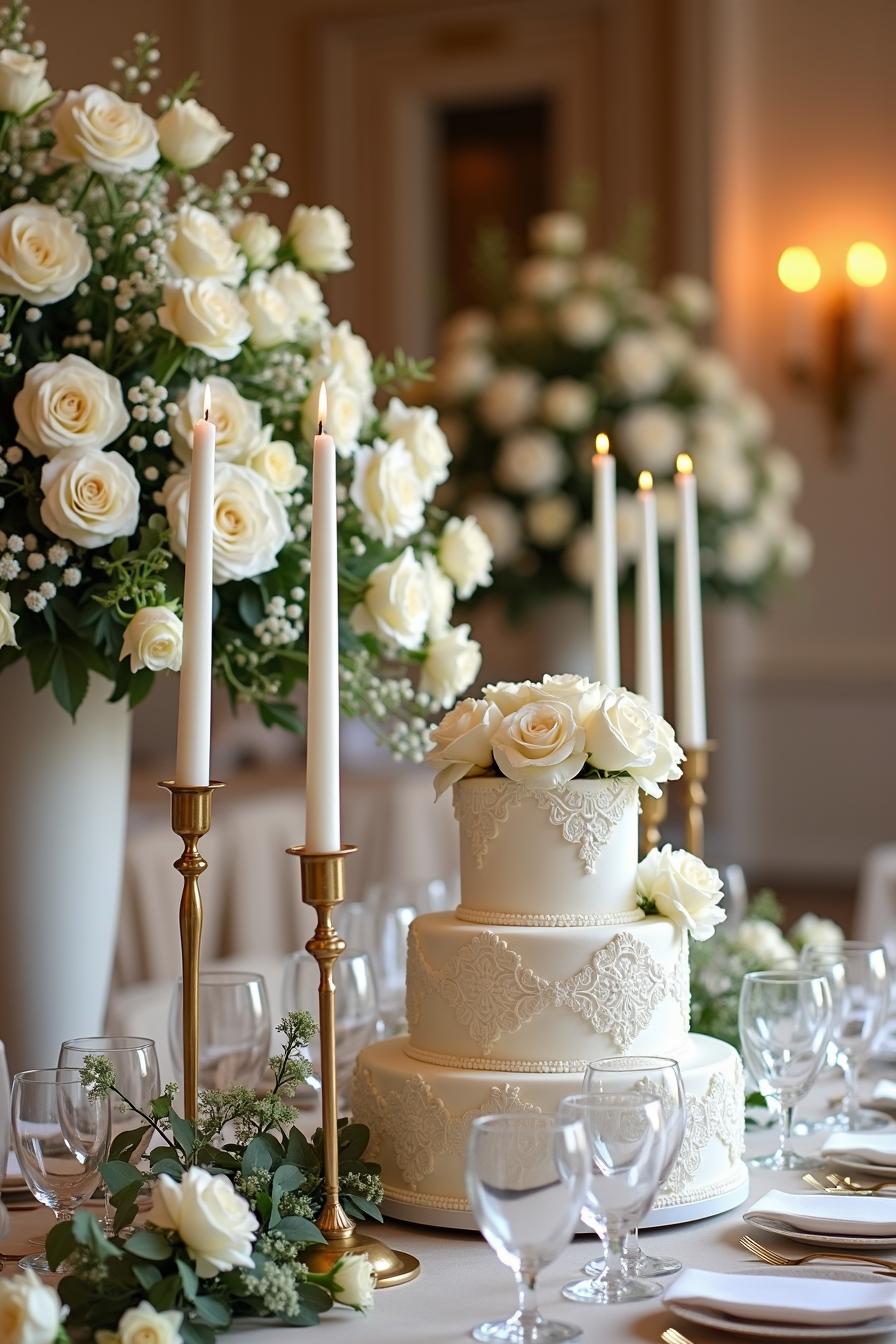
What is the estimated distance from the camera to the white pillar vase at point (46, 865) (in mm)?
1718

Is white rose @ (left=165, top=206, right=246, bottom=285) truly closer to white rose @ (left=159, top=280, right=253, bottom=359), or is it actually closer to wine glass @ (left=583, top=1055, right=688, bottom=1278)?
white rose @ (left=159, top=280, right=253, bottom=359)

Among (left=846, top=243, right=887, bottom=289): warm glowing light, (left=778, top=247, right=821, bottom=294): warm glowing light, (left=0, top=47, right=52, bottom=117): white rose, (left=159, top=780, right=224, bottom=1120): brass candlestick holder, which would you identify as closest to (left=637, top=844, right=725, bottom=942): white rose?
(left=159, top=780, right=224, bottom=1120): brass candlestick holder

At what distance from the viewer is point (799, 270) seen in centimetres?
673

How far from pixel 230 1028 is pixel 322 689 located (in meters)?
0.54

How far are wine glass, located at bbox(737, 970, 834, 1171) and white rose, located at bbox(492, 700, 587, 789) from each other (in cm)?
29

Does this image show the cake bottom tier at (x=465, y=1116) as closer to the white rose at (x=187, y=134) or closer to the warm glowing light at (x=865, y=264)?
the white rose at (x=187, y=134)

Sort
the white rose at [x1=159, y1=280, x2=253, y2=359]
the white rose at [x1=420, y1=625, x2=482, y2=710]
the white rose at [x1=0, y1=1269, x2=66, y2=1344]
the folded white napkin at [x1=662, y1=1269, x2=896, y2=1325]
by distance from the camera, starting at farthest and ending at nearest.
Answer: the white rose at [x1=420, y1=625, x2=482, y2=710] < the white rose at [x1=159, y1=280, x2=253, y2=359] < the folded white napkin at [x1=662, y1=1269, x2=896, y2=1325] < the white rose at [x1=0, y1=1269, x2=66, y2=1344]

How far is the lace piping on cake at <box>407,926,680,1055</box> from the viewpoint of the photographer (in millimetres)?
1356

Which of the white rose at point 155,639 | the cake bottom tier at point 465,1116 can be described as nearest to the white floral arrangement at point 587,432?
the white rose at point 155,639

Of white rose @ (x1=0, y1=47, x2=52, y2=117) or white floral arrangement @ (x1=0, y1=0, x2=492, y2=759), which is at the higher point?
white rose @ (x1=0, y1=47, x2=52, y2=117)

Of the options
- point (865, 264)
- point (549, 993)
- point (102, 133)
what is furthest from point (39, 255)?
point (865, 264)

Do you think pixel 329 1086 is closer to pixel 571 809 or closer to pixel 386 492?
pixel 571 809

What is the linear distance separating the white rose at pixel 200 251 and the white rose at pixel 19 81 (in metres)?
0.18

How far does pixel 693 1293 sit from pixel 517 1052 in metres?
0.27
